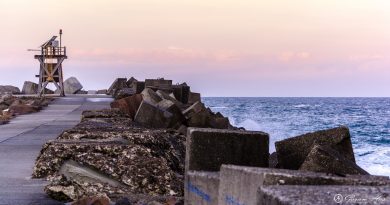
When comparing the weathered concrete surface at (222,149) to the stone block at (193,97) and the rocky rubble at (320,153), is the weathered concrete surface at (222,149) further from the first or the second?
the stone block at (193,97)

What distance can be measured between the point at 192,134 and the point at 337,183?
5.20 feet

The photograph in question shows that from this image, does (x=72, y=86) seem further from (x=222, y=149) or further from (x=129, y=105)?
(x=222, y=149)

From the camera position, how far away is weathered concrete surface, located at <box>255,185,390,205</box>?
9.09 ft

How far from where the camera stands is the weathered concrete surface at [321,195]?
9.09ft

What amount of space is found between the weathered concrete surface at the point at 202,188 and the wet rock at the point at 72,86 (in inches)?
2080

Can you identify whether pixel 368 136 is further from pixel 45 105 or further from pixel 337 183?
pixel 337 183

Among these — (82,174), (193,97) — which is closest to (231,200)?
(82,174)

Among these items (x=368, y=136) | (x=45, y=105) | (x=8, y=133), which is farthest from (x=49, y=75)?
(x=8, y=133)

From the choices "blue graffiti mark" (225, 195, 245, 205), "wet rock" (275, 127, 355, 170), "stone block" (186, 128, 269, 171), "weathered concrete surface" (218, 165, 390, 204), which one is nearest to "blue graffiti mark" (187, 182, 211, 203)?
"stone block" (186, 128, 269, 171)

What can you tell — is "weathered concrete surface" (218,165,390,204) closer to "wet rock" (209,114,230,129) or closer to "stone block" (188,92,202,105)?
"wet rock" (209,114,230,129)

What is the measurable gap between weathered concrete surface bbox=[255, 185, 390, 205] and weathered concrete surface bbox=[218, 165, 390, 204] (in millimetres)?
410

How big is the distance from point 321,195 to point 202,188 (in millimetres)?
1985

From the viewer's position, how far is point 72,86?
58.3 metres

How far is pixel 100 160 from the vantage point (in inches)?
265
